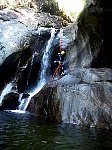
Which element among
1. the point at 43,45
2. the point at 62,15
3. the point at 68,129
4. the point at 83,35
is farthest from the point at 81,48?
the point at 62,15

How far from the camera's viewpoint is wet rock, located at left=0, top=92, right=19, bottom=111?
20.0 meters

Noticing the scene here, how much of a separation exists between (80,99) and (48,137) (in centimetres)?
404

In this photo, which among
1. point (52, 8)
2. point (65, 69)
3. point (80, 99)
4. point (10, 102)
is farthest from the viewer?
point (52, 8)

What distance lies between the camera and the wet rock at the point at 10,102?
20.0 metres

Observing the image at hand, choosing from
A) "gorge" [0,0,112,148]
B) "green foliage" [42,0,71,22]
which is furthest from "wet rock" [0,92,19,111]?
"green foliage" [42,0,71,22]

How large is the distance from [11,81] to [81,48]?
18.4ft

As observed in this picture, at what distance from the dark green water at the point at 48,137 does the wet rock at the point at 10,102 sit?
17.1 feet

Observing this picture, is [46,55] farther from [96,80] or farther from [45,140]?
[45,140]

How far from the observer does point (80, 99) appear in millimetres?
15164

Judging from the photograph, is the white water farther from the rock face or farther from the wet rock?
the rock face

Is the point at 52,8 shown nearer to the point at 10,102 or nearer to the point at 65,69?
the point at 65,69

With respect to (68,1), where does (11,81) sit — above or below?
below

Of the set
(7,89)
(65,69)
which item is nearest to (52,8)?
(65,69)

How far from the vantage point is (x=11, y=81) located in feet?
74.6
